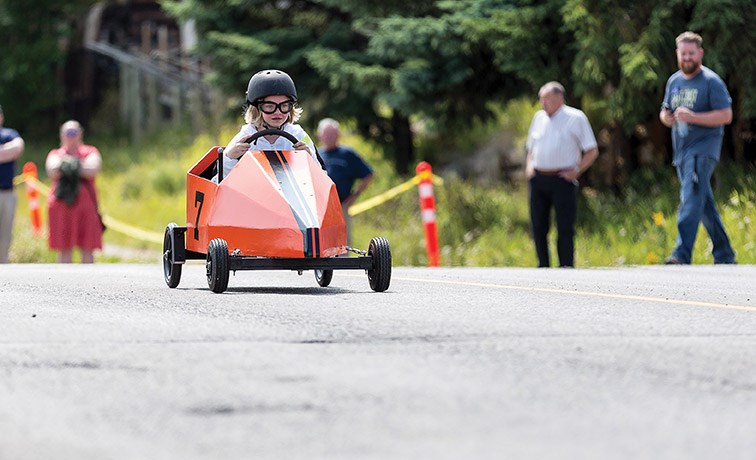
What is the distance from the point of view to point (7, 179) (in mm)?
18297

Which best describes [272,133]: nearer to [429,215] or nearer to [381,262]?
[381,262]

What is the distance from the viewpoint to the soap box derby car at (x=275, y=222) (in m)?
10.3

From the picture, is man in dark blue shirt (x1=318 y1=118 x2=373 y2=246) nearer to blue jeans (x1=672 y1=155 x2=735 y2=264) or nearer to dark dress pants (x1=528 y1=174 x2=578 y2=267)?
dark dress pants (x1=528 y1=174 x2=578 y2=267)

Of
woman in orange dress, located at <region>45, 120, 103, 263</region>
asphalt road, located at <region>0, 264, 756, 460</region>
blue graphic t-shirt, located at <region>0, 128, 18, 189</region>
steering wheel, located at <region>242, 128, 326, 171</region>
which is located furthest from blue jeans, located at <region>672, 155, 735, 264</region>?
blue graphic t-shirt, located at <region>0, 128, 18, 189</region>

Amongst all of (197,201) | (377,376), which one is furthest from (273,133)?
(377,376)

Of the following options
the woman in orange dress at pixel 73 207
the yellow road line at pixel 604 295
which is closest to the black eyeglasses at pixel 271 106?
the yellow road line at pixel 604 295

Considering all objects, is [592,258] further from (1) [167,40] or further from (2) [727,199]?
(1) [167,40]

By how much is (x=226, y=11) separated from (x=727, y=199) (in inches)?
389

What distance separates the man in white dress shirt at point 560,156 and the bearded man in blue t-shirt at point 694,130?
909mm

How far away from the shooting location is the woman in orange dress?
18.2m

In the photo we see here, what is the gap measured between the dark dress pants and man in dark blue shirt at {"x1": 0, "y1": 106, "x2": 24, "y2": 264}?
5.57 meters

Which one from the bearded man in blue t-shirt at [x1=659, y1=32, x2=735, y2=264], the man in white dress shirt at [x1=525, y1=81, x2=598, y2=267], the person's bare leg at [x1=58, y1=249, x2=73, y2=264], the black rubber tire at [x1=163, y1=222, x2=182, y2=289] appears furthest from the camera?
the person's bare leg at [x1=58, y1=249, x2=73, y2=264]

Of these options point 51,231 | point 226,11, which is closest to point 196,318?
point 51,231

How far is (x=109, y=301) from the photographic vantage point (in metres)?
10.1
